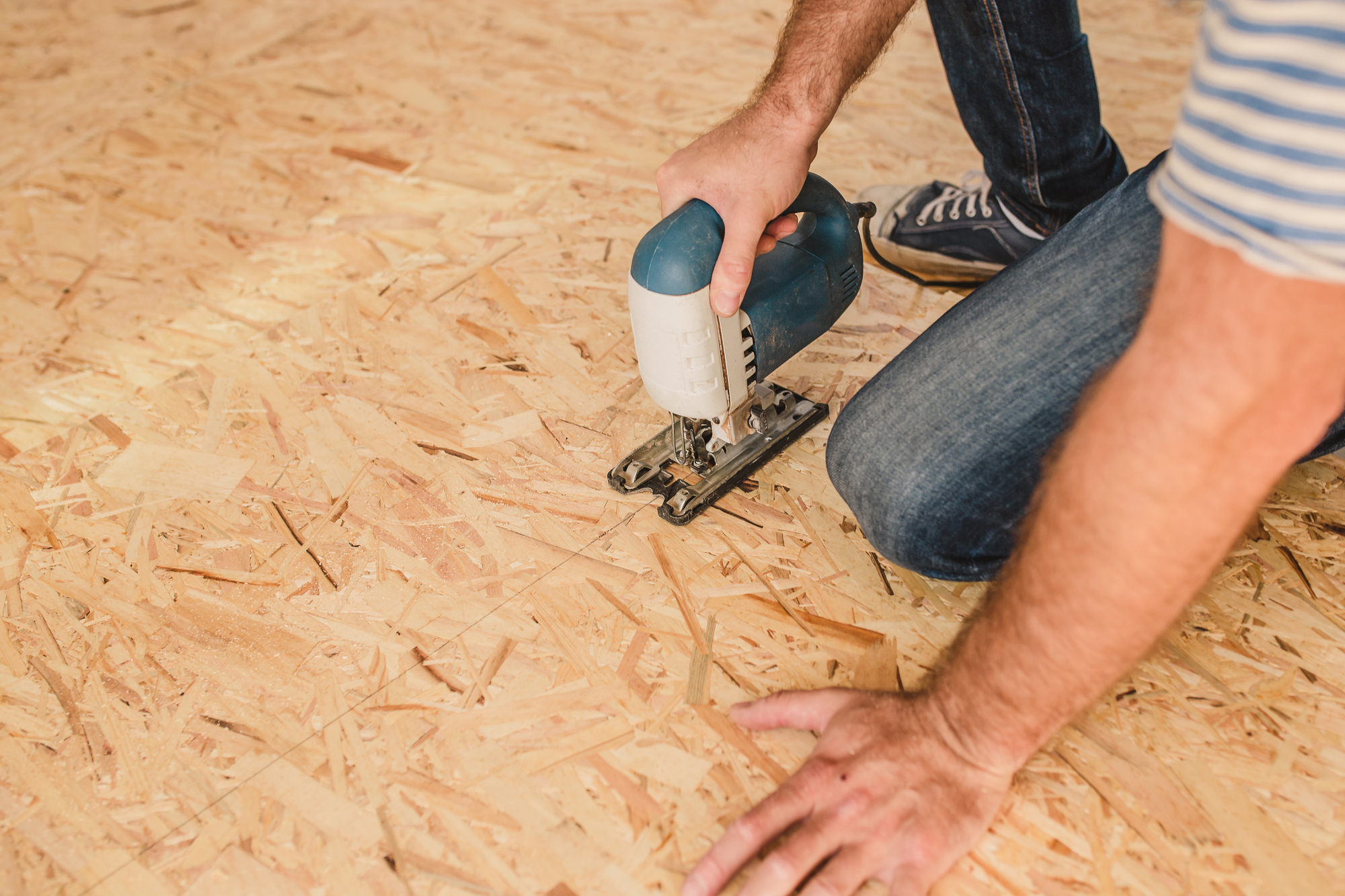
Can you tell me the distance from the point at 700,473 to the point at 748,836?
0.71m

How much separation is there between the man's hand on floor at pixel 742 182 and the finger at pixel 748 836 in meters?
0.66

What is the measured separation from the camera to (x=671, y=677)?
134 centimetres

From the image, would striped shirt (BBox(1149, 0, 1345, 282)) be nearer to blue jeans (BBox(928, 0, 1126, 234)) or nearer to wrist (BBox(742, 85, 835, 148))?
wrist (BBox(742, 85, 835, 148))

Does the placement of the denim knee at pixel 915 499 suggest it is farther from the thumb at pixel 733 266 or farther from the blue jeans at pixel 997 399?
the thumb at pixel 733 266

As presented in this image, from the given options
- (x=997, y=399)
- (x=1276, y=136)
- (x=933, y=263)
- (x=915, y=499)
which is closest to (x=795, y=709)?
(x=915, y=499)

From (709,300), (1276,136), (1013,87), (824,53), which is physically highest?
(1276,136)

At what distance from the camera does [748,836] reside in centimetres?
106

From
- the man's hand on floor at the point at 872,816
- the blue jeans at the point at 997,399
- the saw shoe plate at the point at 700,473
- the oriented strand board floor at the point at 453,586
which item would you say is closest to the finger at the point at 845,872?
the man's hand on floor at the point at 872,816

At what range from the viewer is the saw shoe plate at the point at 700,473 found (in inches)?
62.7

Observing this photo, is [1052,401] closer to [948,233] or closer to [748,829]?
[748,829]

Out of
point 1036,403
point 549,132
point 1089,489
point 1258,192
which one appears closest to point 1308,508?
point 1036,403

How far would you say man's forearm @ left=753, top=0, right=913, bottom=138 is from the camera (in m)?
1.51

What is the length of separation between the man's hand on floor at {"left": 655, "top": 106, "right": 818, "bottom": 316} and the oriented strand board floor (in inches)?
17.3

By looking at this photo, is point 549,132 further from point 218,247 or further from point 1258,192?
point 1258,192
